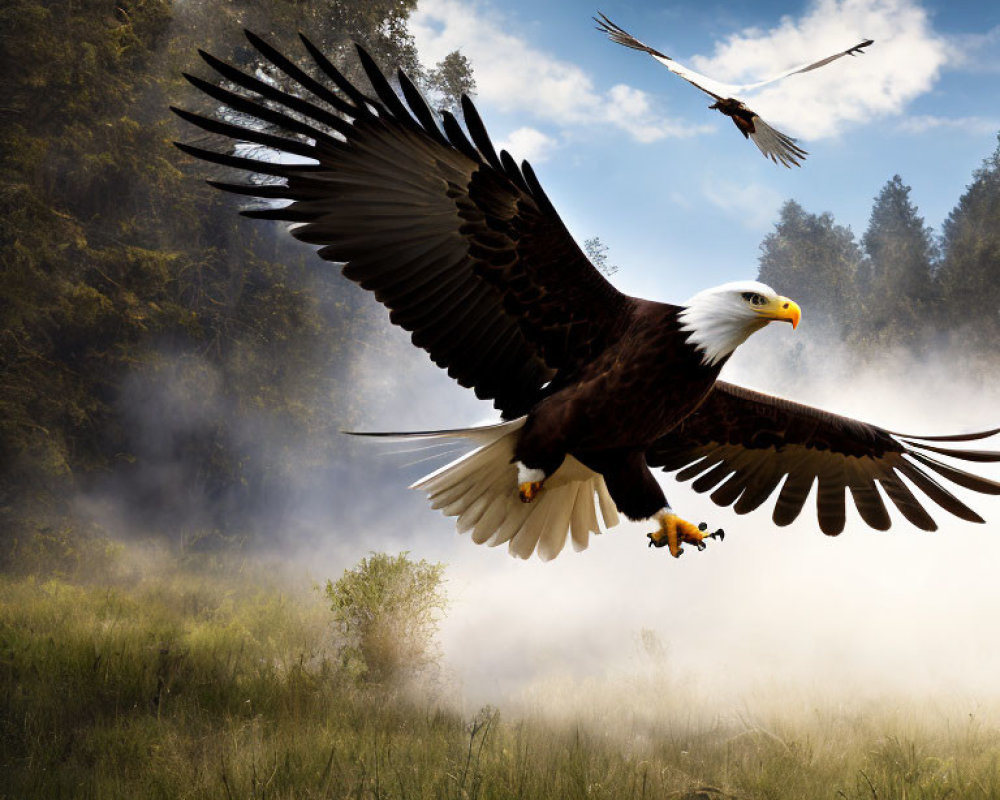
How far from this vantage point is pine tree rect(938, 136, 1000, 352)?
23094 millimetres

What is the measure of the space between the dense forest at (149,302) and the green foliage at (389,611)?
20.9 ft

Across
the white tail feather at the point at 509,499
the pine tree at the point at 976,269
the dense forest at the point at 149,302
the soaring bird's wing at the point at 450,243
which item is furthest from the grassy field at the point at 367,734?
the pine tree at the point at 976,269

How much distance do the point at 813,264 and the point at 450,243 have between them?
119 ft

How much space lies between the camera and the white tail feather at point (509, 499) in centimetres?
279

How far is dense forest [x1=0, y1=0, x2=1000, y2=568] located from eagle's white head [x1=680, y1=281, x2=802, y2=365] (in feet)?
35.2

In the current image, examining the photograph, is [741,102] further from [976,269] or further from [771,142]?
[976,269]

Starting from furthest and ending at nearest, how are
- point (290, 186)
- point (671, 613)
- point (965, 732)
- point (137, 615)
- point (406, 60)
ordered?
point (406, 60) < point (671, 613) < point (137, 615) < point (965, 732) < point (290, 186)

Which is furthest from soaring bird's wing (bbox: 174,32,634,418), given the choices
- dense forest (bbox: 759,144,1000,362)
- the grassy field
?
dense forest (bbox: 759,144,1000,362)

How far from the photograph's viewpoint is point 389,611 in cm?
776

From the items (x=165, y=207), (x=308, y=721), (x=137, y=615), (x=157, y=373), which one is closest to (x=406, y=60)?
(x=165, y=207)

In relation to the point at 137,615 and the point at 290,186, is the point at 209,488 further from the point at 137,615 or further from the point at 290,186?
the point at 290,186

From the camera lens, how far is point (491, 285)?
9.48 feet

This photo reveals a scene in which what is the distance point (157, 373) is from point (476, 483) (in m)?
12.4

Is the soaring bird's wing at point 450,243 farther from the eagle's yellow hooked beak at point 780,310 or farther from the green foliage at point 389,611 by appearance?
the green foliage at point 389,611
